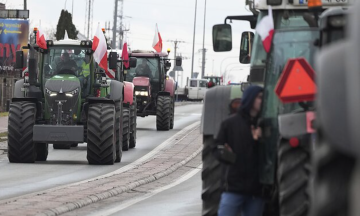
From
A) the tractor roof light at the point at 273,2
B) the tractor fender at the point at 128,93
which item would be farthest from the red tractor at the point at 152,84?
the tractor roof light at the point at 273,2

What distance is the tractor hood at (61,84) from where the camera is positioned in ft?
75.5

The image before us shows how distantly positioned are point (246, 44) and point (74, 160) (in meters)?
13.4

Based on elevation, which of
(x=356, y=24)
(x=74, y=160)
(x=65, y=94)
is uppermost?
(x=356, y=24)

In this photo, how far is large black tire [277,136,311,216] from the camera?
7906 mm

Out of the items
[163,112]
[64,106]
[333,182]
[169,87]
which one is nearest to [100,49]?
[64,106]

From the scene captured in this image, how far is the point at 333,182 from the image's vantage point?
136 inches

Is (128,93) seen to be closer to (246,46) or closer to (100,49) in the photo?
(100,49)

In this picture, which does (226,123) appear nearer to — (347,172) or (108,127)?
(347,172)

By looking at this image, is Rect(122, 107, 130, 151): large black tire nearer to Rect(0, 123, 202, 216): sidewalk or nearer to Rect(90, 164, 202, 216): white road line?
Rect(0, 123, 202, 216): sidewalk

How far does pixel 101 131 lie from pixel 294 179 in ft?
46.4

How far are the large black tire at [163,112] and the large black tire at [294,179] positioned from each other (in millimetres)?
29021

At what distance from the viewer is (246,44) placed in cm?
1215

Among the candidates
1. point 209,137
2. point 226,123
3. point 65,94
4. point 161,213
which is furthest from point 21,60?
point 226,123

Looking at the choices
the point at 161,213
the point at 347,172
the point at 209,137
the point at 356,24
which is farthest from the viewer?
the point at 161,213
